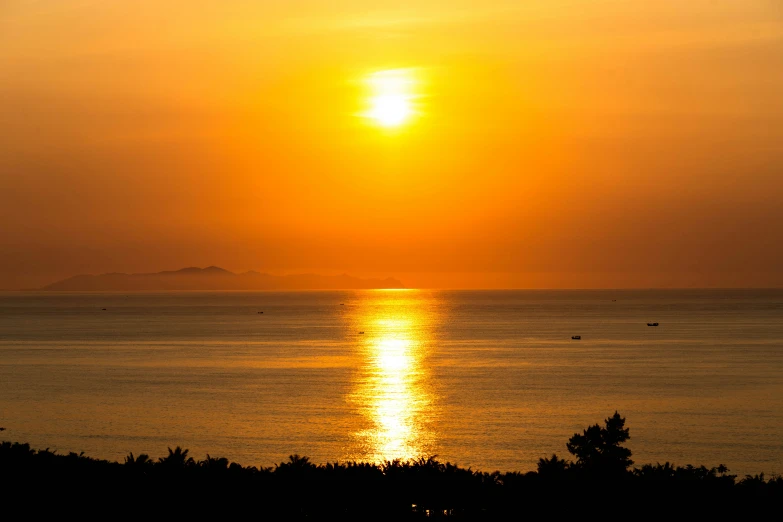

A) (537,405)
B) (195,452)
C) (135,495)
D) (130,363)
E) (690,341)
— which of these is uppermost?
(690,341)

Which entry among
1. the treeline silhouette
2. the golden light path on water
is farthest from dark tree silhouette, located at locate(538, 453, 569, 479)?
the golden light path on water

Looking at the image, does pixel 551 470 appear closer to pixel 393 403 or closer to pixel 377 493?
pixel 377 493

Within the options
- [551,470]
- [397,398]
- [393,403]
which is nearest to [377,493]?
[551,470]

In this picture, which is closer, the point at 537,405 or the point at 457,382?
the point at 537,405

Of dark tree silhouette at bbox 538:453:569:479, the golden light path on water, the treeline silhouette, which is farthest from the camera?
the golden light path on water

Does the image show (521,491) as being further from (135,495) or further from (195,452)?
(195,452)

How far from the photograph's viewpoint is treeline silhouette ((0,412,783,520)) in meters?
16.8

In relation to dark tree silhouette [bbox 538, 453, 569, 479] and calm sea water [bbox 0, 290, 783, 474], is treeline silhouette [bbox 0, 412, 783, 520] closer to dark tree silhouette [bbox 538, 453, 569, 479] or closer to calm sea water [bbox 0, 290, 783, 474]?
dark tree silhouette [bbox 538, 453, 569, 479]

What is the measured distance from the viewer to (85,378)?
9744 cm

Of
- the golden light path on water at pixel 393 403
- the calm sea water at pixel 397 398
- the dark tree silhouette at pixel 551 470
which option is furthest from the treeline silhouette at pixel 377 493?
the calm sea water at pixel 397 398

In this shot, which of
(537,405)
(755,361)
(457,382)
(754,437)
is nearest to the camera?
(754,437)

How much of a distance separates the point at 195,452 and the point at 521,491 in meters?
42.9

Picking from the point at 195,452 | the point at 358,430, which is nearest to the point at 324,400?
the point at 358,430

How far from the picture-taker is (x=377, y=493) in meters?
17.4
